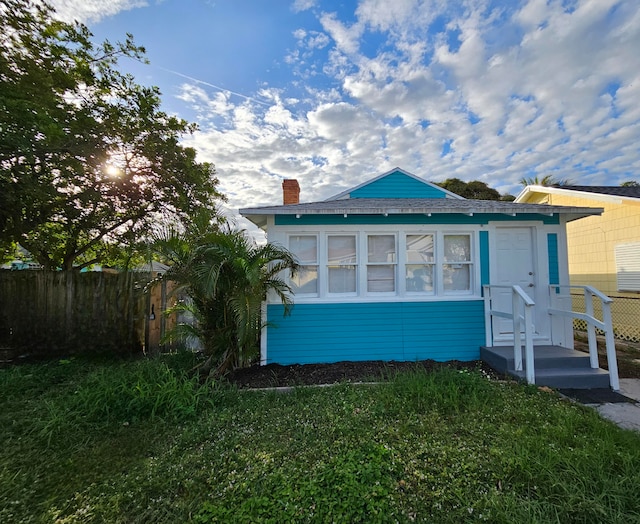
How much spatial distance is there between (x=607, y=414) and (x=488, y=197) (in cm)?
2109

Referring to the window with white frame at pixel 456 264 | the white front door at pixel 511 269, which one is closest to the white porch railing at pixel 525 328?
the white front door at pixel 511 269

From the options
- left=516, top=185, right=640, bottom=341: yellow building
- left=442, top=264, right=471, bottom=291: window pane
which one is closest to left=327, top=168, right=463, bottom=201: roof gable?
left=442, top=264, right=471, bottom=291: window pane

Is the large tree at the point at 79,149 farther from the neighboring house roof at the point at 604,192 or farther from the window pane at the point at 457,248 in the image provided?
the neighboring house roof at the point at 604,192

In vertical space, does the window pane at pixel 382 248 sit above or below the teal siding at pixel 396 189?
below

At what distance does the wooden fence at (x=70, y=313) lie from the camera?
5.72 metres

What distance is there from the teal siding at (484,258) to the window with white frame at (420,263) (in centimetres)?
92

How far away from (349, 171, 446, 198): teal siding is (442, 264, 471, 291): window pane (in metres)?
2.54

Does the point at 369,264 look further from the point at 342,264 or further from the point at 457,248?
the point at 457,248

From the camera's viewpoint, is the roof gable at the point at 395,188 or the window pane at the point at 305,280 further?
the roof gable at the point at 395,188

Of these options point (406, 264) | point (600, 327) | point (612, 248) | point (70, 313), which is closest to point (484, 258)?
point (406, 264)

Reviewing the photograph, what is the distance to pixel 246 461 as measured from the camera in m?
2.51

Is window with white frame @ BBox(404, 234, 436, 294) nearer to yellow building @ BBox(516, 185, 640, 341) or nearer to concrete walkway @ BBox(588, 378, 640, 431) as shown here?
concrete walkway @ BBox(588, 378, 640, 431)

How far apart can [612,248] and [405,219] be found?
7026 mm

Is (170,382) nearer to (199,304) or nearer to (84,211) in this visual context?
(199,304)
